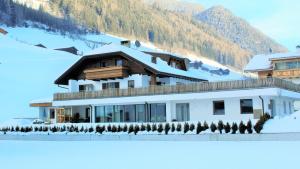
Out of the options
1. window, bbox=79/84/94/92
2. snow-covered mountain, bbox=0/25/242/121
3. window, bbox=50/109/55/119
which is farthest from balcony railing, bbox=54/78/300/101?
snow-covered mountain, bbox=0/25/242/121

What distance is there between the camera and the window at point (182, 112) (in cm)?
4022

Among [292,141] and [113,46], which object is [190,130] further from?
[113,46]

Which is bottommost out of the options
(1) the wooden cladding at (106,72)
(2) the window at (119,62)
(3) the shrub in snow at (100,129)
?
(3) the shrub in snow at (100,129)

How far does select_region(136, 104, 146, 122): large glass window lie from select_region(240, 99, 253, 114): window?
9884 millimetres

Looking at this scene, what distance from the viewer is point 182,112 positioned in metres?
40.6

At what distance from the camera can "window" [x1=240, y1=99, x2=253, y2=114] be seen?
122ft

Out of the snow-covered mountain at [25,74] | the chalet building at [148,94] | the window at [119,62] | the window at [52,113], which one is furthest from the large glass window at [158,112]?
the snow-covered mountain at [25,74]

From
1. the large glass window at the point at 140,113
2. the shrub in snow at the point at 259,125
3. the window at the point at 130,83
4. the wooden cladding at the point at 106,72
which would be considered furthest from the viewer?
the window at the point at 130,83

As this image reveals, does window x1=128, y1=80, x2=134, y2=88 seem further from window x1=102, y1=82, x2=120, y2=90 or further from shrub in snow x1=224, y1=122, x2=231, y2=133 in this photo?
shrub in snow x1=224, y1=122, x2=231, y2=133

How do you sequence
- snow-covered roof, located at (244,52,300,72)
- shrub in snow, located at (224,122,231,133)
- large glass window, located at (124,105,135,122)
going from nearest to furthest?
1. shrub in snow, located at (224,122,231,133)
2. large glass window, located at (124,105,135,122)
3. snow-covered roof, located at (244,52,300,72)

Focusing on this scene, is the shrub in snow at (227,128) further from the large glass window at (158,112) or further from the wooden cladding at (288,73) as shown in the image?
the wooden cladding at (288,73)

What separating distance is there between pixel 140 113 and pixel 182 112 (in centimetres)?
457

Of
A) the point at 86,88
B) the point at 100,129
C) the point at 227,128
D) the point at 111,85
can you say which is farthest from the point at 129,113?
the point at 227,128

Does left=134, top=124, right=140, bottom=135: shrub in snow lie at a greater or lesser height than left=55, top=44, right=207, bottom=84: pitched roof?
lesser
